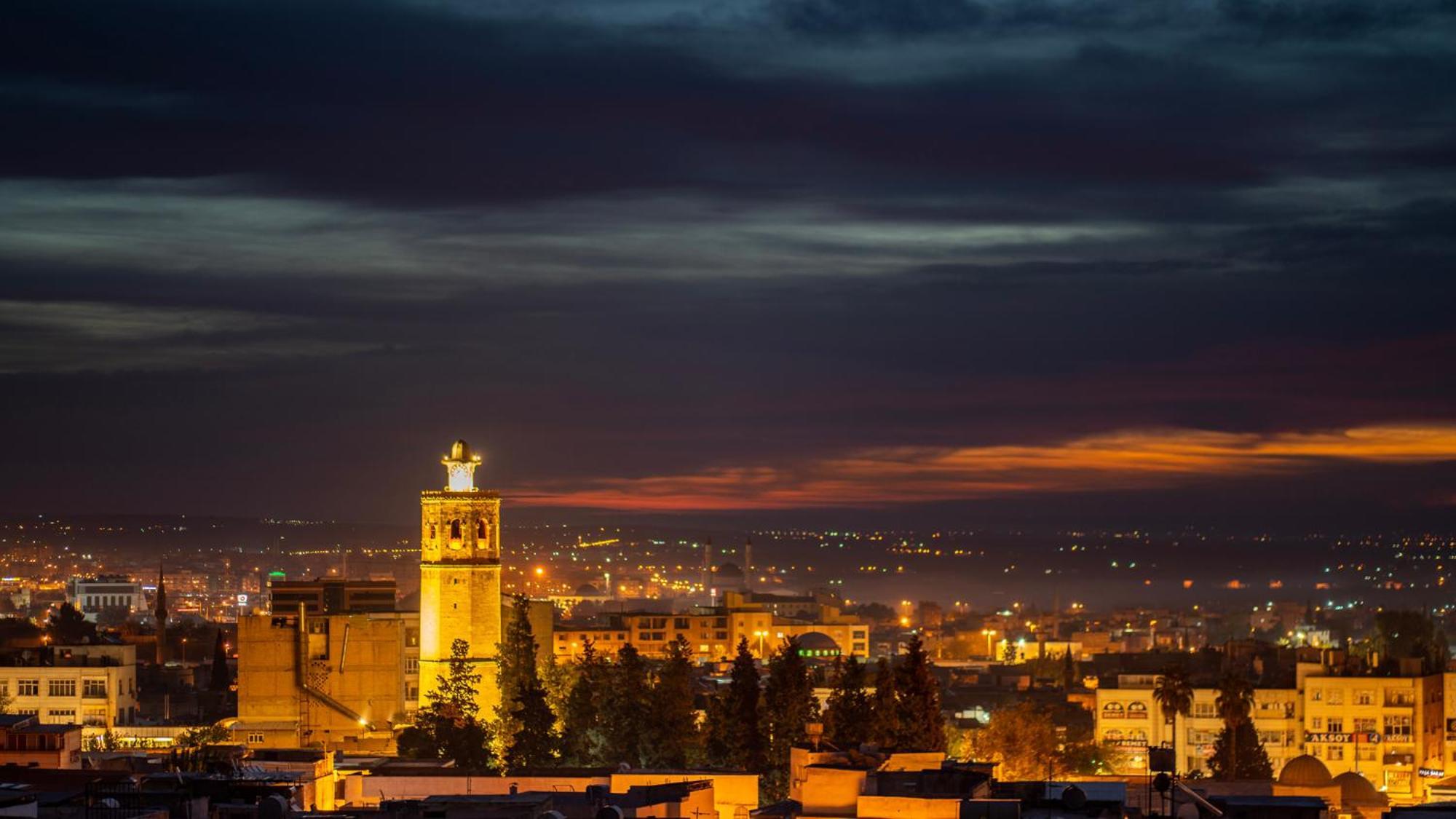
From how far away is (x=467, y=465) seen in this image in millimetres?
104000

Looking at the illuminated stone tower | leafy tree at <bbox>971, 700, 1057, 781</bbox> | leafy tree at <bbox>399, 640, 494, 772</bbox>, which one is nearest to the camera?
leafy tree at <bbox>399, 640, 494, 772</bbox>

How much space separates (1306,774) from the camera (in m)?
84.4

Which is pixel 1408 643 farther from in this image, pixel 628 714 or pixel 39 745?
pixel 39 745

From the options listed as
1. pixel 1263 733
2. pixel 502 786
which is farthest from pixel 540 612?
pixel 502 786

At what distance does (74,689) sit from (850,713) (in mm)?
43773

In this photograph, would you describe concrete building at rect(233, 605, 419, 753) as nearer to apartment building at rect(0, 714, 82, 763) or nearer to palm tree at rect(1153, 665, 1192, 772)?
apartment building at rect(0, 714, 82, 763)

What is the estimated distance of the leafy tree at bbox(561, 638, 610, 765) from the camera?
8469cm

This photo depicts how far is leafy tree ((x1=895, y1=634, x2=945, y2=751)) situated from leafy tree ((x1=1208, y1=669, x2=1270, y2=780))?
17934 millimetres

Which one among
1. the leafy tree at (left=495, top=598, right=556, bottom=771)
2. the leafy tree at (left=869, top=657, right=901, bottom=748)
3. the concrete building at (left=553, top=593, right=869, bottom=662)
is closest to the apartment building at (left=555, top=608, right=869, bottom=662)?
the concrete building at (left=553, top=593, right=869, bottom=662)

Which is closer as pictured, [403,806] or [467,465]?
[403,806]

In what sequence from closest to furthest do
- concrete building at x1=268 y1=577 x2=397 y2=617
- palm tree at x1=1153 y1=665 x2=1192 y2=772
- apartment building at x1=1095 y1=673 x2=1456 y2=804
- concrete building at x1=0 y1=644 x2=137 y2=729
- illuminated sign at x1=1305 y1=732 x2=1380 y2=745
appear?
1. palm tree at x1=1153 y1=665 x2=1192 y2=772
2. concrete building at x1=0 y1=644 x2=137 y2=729
3. apartment building at x1=1095 y1=673 x2=1456 y2=804
4. illuminated sign at x1=1305 y1=732 x2=1380 y2=745
5. concrete building at x1=268 y1=577 x2=397 y2=617

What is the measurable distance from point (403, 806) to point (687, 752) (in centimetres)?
3342

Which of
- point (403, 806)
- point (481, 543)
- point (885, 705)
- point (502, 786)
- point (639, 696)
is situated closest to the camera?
point (403, 806)

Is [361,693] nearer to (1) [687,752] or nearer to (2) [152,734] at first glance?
(2) [152,734]
